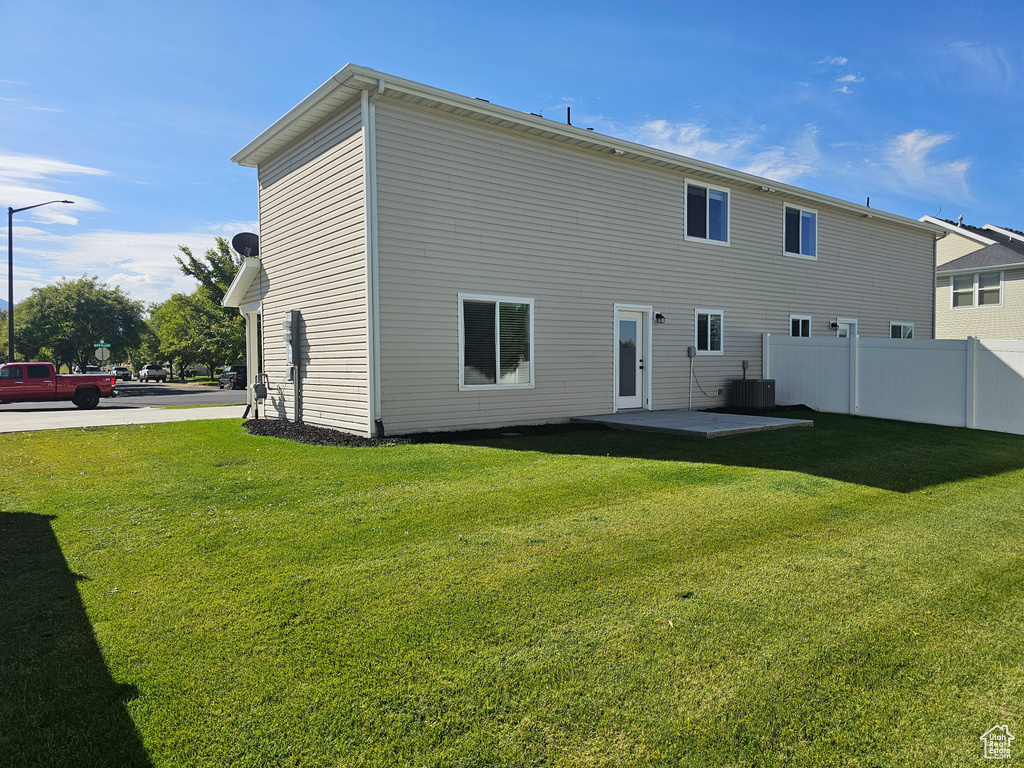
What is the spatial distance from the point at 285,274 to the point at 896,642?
11.5 metres

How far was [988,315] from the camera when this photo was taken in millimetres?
22766

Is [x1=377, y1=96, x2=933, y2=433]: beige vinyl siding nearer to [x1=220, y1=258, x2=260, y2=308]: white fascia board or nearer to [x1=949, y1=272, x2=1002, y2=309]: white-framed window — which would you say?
[x1=220, y1=258, x2=260, y2=308]: white fascia board

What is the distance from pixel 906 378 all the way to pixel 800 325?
13.3 ft

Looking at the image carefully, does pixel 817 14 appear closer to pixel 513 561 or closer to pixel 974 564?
pixel 974 564

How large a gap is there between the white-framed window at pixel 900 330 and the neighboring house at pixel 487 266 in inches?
211

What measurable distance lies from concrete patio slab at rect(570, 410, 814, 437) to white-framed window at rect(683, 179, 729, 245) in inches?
168

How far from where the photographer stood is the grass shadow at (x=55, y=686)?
2062 mm

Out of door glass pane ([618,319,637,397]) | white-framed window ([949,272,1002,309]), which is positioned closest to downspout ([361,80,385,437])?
door glass pane ([618,319,637,397])

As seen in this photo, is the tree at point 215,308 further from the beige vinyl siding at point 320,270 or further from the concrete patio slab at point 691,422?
the concrete patio slab at point 691,422

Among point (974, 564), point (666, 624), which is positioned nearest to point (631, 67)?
point (974, 564)

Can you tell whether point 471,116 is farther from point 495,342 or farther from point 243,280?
point 243,280

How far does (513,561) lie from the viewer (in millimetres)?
3912

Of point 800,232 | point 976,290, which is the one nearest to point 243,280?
point 800,232

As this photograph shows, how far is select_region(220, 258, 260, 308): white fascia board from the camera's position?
12641mm
